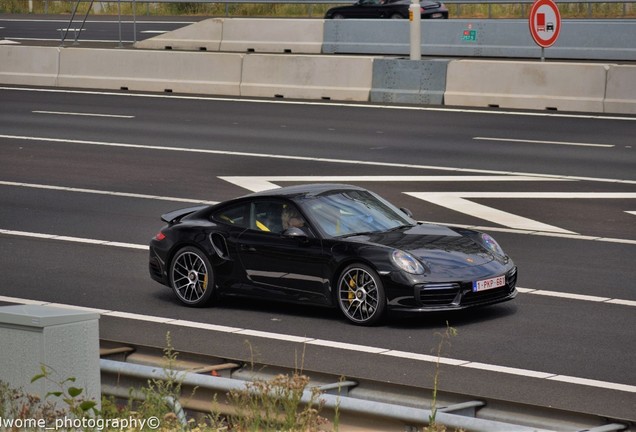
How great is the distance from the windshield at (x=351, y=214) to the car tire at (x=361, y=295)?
55 cm

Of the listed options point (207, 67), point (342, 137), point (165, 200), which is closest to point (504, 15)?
point (207, 67)

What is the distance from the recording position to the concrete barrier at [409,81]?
29.5 metres

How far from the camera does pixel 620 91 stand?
27.1m

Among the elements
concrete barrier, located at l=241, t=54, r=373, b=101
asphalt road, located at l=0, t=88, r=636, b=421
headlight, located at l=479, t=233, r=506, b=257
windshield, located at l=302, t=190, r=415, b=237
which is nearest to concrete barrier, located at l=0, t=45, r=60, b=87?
asphalt road, located at l=0, t=88, r=636, b=421

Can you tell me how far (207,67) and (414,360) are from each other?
22.6 m

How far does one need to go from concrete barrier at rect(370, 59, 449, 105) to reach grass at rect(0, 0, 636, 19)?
A: 17492 millimetres

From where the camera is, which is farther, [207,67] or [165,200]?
[207,67]

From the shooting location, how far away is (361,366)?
1099 cm

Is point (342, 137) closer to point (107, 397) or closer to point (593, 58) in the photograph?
point (593, 58)

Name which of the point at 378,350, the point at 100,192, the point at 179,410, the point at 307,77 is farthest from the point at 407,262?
the point at 307,77

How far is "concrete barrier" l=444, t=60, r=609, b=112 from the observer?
27422mm

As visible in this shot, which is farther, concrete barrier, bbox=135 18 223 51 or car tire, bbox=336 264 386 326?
concrete barrier, bbox=135 18 223 51

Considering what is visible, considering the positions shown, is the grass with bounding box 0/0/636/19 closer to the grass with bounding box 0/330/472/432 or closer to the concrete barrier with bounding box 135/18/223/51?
the concrete barrier with bounding box 135/18/223/51

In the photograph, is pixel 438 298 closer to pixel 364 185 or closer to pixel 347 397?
pixel 347 397
